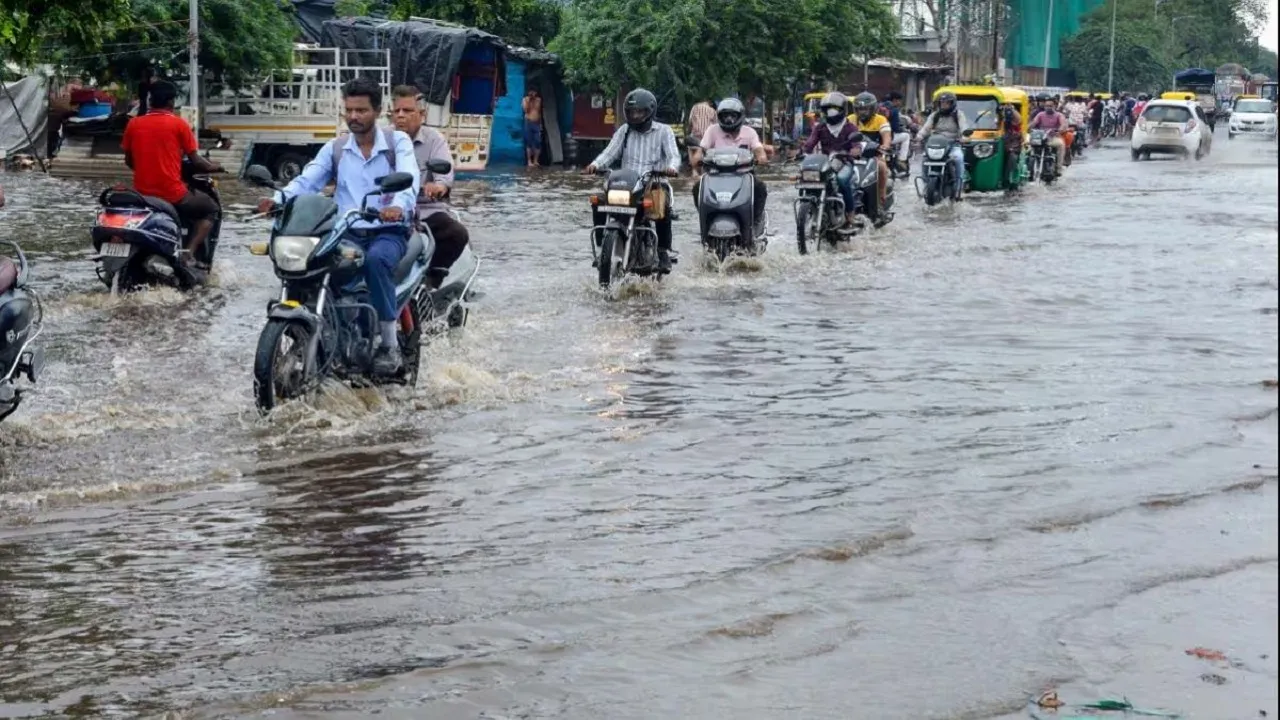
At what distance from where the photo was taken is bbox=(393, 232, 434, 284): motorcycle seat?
326 inches

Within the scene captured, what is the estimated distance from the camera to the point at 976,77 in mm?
87938

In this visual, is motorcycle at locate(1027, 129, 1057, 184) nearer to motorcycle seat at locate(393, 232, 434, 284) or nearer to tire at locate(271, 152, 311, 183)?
tire at locate(271, 152, 311, 183)

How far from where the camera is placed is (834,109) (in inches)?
634

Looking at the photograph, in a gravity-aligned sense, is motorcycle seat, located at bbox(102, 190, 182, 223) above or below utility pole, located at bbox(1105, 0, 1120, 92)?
below

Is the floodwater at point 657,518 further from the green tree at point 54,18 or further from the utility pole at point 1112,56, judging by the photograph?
the utility pole at point 1112,56

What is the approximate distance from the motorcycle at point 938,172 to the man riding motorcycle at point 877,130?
3323 millimetres

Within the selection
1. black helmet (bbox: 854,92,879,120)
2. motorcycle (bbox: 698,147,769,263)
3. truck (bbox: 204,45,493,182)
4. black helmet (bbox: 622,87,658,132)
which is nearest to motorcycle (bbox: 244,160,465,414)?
black helmet (bbox: 622,87,658,132)

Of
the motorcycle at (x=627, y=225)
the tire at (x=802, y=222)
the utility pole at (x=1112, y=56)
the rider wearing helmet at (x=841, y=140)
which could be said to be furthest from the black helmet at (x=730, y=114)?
the utility pole at (x=1112, y=56)

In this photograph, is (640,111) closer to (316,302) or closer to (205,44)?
(316,302)

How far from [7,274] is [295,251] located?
46.1 inches

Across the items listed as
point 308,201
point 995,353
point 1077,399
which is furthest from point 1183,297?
point 308,201

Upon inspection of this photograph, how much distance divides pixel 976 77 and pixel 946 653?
8591cm

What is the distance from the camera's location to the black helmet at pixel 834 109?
52.6 feet

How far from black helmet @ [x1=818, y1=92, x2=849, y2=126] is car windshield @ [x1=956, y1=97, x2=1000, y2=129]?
8.27 metres
